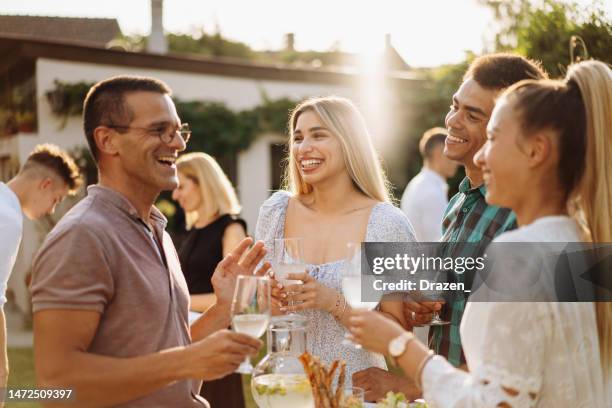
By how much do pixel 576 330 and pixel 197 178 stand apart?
428 cm

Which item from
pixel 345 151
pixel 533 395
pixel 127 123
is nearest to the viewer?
pixel 533 395

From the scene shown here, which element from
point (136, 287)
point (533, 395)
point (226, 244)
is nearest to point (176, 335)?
point (136, 287)

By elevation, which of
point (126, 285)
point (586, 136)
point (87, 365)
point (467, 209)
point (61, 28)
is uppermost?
point (61, 28)

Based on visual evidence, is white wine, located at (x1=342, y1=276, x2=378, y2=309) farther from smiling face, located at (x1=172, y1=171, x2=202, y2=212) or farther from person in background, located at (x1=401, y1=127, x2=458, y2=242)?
person in background, located at (x1=401, y1=127, x2=458, y2=242)

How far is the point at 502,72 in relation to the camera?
3.00 meters

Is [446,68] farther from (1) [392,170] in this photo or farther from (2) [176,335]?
(2) [176,335]

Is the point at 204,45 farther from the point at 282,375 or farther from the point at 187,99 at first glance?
the point at 282,375

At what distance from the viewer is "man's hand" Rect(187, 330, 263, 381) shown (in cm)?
204

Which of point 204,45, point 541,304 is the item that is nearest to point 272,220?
point 541,304

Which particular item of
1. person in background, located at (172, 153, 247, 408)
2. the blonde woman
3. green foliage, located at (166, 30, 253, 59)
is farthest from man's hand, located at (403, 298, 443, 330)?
green foliage, located at (166, 30, 253, 59)

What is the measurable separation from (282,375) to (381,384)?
2.11 ft

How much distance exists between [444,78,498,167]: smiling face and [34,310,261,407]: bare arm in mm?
1442

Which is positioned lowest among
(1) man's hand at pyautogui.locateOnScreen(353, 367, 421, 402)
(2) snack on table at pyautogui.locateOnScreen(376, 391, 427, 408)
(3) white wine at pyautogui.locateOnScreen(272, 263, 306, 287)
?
(1) man's hand at pyautogui.locateOnScreen(353, 367, 421, 402)

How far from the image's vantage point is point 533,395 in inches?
73.1
